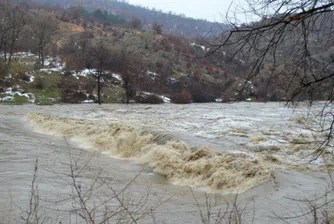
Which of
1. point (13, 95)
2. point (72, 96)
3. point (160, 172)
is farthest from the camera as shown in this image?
point (72, 96)

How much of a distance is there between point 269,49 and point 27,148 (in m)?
13.2

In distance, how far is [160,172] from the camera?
12516 millimetres

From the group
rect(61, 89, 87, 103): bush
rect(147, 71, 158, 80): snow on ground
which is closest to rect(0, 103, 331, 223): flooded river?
rect(61, 89, 87, 103): bush

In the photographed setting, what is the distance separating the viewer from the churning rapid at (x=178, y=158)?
35.5 feet

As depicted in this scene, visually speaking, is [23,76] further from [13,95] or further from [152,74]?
[152,74]

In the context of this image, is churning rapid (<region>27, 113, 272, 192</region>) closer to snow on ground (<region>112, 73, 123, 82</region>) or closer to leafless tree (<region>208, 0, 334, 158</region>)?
leafless tree (<region>208, 0, 334, 158</region>)

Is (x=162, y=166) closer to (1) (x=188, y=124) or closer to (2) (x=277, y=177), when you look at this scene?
(2) (x=277, y=177)

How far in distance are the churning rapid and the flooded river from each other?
31 mm

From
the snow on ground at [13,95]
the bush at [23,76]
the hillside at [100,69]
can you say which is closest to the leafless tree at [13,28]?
the hillside at [100,69]

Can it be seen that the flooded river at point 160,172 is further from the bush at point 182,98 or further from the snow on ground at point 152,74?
the snow on ground at point 152,74

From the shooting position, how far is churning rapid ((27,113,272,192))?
10.8 metres

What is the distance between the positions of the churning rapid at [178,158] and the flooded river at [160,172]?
0.03 m

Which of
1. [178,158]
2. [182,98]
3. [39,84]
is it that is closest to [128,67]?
[182,98]

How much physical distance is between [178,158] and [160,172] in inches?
38.6
